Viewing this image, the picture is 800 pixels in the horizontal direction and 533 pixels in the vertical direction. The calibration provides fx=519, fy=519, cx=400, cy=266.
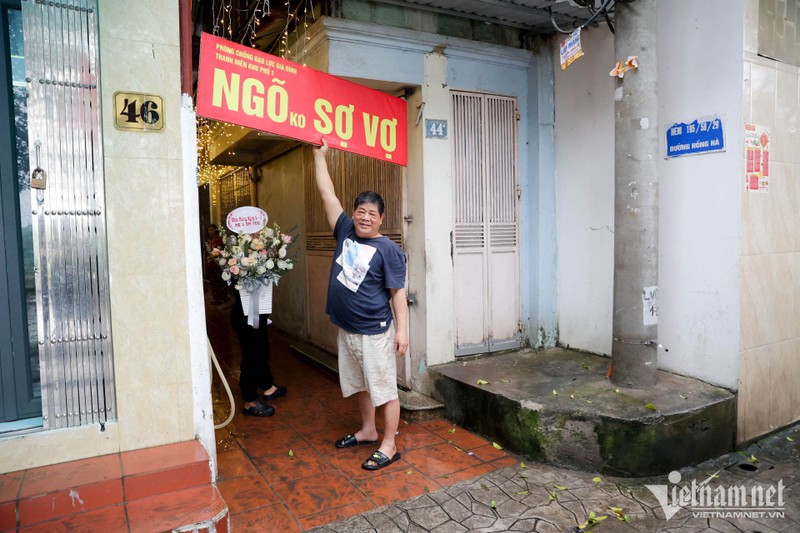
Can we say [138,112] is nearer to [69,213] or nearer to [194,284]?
[69,213]

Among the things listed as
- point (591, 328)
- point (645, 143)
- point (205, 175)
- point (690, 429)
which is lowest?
point (690, 429)

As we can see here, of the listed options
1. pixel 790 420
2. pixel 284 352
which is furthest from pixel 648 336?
pixel 284 352

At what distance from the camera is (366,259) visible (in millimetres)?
4031

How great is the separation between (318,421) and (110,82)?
132 inches

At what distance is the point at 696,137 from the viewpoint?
14.3 ft

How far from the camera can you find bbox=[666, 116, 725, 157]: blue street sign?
4207 millimetres

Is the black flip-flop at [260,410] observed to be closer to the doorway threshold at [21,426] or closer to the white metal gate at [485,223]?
the white metal gate at [485,223]

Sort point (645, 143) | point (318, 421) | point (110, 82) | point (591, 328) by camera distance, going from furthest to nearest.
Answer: point (591, 328) < point (318, 421) < point (645, 143) < point (110, 82)

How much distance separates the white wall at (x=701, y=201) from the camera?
4148 mm

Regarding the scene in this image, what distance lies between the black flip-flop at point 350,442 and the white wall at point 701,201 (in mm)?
2769

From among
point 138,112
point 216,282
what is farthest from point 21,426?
point 216,282

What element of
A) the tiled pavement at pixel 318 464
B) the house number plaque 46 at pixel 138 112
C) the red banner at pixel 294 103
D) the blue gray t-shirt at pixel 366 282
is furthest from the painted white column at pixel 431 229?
the house number plaque 46 at pixel 138 112

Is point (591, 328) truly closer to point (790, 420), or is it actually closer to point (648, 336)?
point (648, 336)

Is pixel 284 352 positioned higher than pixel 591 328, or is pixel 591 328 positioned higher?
pixel 591 328
